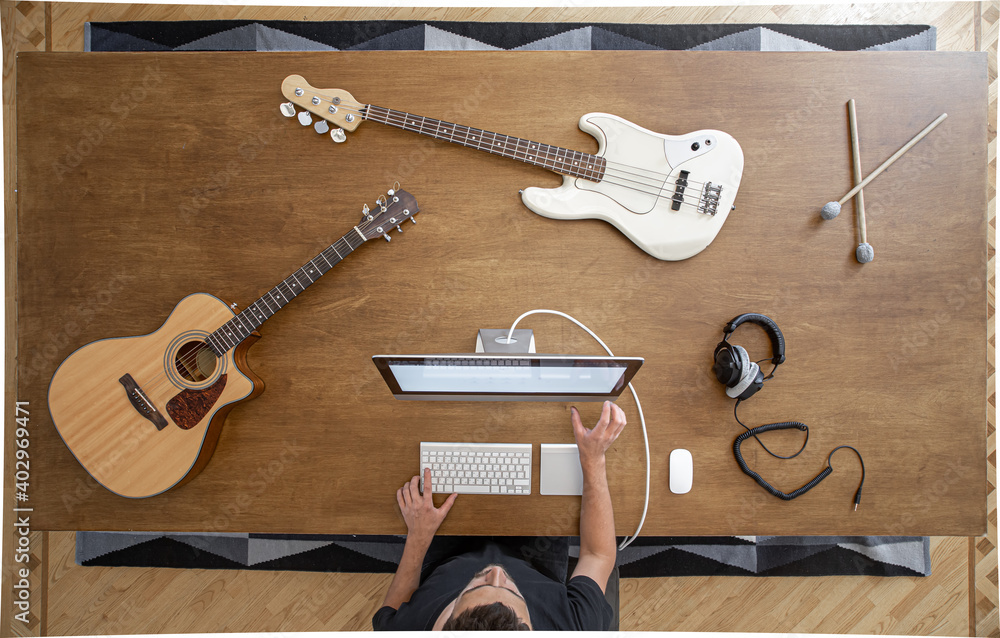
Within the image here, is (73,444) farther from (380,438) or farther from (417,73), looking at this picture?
(417,73)

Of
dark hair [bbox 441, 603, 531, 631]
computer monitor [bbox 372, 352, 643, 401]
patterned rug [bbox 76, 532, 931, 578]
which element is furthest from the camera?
patterned rug [bbox 76, 532, 931, 578]

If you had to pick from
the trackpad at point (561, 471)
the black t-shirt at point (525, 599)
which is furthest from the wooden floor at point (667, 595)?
the trackpad at point (561, 471)

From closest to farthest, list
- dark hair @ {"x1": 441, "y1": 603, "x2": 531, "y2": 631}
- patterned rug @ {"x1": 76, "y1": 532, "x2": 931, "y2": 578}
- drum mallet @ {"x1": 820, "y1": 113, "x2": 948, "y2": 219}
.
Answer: dark hair @ {"x1": 441, "y1": 603, "x2": 531, "y2": 631} < drum mallet @ {"x1": 820, "y1": 113, "x2": 948, "y2": 219} < patterned rug @ {"x1": 76, "y1": 532, "x2": 931, "y2": 578}

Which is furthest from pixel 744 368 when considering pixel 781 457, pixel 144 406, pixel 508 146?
pixel 144 406

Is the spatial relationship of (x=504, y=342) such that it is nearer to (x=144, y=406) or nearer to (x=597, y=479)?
(x=597, y=479)

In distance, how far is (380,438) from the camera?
129 cm

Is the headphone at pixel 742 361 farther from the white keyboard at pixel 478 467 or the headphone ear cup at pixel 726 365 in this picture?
the white keyboard at pixel 478 467

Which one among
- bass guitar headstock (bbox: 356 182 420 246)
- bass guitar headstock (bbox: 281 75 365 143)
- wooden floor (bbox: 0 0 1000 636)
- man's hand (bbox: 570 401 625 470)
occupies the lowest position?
wooden floor (bbox: 0 0 1000 636)

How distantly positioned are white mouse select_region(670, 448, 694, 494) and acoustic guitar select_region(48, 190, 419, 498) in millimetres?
1026

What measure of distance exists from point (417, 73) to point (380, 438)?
1.05 meters

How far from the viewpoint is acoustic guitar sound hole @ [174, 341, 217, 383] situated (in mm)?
1282

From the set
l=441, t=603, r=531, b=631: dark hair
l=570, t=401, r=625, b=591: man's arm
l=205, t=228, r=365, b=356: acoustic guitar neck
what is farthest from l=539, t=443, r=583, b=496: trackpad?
l=205, t=228, r=365, b=356: acoustic guitar neck

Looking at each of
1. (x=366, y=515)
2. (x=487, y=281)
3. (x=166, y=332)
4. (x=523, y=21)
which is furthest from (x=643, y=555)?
(x=523, y=21)

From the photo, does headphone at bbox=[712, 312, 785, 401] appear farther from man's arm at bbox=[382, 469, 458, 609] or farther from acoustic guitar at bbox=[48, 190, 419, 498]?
acoustic guitar at bbox=[48, 190, 419, 498]
